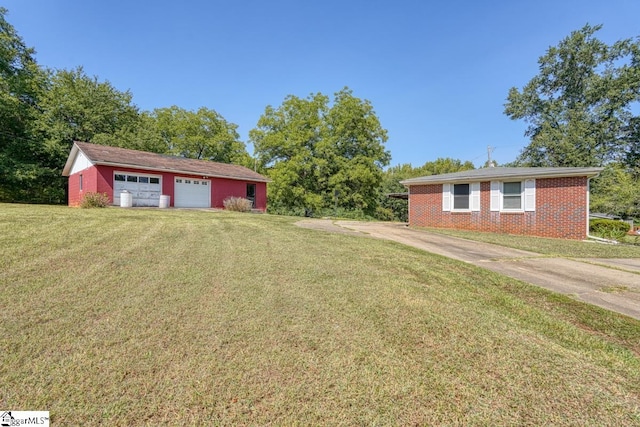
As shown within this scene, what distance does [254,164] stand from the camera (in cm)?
3347

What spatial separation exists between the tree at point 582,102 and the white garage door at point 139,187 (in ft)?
99.9

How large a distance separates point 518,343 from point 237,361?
2.52 meters

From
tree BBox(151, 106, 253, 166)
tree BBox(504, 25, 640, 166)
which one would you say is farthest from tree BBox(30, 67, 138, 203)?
tree BBox(504, 25, 640, 166)

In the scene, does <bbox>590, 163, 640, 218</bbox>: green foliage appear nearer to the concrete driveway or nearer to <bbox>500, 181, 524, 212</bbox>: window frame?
<bbox>500, 181, 524, 212</bbox>: window frame

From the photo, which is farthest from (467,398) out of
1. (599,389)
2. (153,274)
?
(153,274)

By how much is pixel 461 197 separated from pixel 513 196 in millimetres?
2095

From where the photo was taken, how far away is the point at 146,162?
16.7m

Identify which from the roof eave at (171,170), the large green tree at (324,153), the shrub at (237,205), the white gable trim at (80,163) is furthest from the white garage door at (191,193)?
the large green tree at (324,153)

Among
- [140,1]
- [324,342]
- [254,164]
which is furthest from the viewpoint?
[254,164]

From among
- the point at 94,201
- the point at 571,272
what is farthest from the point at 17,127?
the point at 571,272

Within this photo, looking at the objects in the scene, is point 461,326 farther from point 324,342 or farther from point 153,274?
point 153,274

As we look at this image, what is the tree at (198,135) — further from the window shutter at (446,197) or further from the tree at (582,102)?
the tree at (582,102)

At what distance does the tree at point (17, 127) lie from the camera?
68.7ft

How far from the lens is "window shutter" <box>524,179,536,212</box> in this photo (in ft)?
39.3
